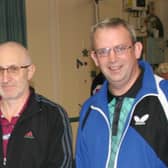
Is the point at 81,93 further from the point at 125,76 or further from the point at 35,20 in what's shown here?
the point at 125,76

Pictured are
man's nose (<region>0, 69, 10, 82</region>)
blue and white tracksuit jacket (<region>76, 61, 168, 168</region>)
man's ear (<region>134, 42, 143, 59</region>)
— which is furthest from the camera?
man's nose (<region>0, 69, 10, 82</region>)

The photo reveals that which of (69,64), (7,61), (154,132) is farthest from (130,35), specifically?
(69,64)

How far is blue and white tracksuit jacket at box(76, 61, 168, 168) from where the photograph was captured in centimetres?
165

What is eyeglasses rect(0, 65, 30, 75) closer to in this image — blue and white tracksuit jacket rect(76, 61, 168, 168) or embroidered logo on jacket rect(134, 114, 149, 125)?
blue and white tracksuit jacket rect(76, 61, 168, 168)

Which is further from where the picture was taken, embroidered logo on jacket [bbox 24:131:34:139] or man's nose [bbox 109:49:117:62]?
embroidered logo on jacket [bbox 24:131:34:139]

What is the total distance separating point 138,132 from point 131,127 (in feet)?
0.13

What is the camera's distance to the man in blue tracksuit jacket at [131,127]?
166 centimetres

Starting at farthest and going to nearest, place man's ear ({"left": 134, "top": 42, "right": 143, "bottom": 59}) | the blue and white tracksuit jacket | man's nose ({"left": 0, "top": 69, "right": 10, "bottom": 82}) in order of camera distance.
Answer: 1. man's nose ({"left": 0, "top": 69, "right": 10, "bottom": 82})
2. man's ear ({"left": 134, "top": 42, "right": 143, "bottom": 59})
3. the blue and white tracksuit jacket

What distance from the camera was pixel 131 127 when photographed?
67.6 inches

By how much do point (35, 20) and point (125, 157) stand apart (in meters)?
3.15

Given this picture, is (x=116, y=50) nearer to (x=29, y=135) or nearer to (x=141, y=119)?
(x=141, y=119)

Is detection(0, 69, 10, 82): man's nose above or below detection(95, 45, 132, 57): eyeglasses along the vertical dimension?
below

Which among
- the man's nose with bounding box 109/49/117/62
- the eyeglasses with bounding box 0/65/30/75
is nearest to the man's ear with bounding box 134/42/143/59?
the man's nose with bounding box 109/49/117/62

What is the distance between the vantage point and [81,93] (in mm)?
5262
